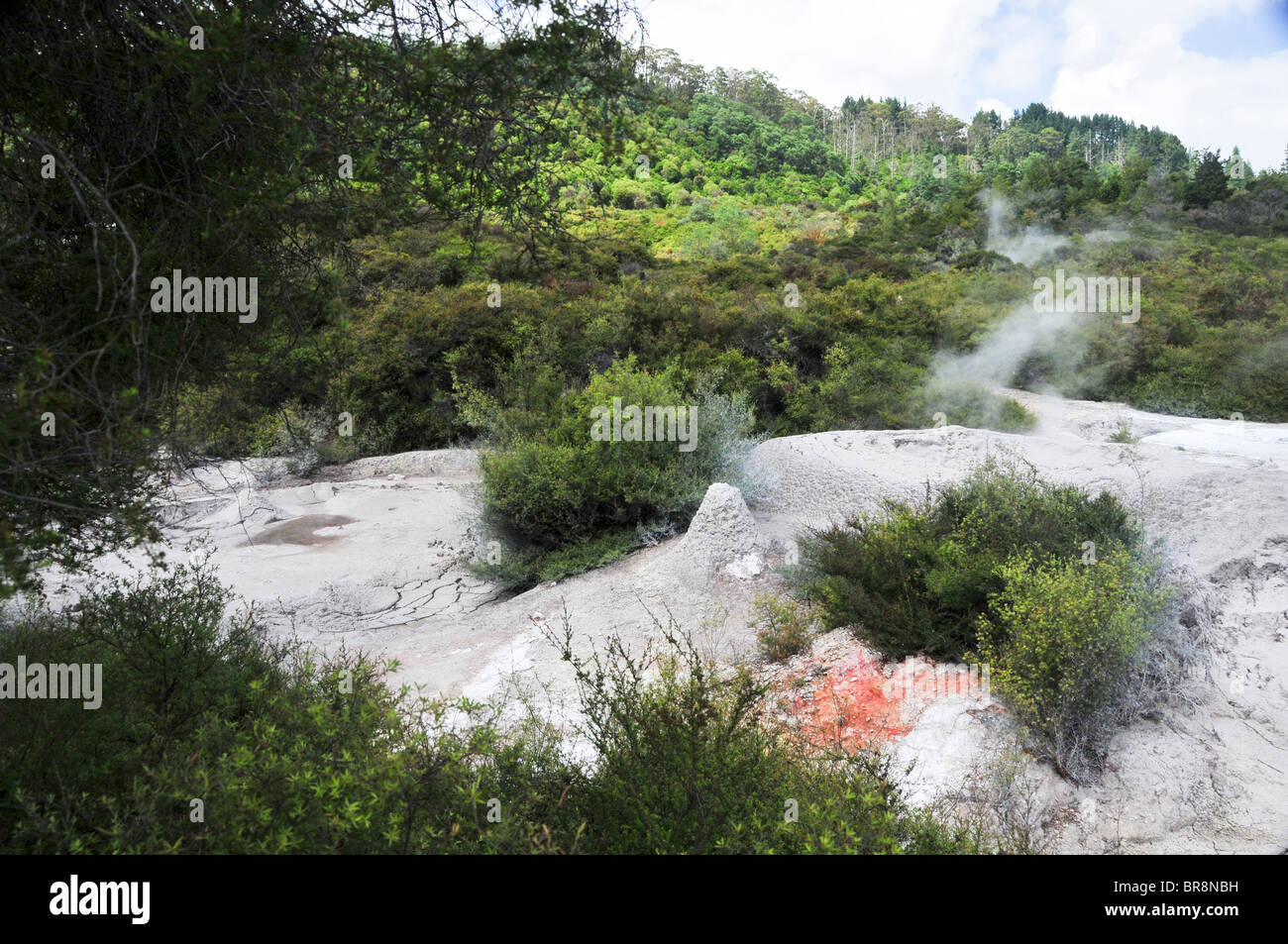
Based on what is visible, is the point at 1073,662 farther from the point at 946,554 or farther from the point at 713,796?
the point at 713,796

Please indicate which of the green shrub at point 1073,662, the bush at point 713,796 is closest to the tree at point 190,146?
the bush at point 713,796

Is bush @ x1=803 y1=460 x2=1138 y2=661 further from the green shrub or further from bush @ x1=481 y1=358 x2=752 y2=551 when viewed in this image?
bush @ x1=481 y1=358 x2=752 y2=551

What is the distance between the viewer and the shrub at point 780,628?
5895 millimetres

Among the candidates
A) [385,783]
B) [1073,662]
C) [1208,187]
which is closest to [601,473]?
[1073,662]

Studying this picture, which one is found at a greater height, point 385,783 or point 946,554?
point 946,554

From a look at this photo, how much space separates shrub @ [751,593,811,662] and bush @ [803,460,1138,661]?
217 mm

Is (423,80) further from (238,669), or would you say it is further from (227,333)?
(238,669)

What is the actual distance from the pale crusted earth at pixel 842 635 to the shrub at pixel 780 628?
0.48 feet

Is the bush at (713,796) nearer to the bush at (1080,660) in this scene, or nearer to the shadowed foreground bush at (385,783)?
the shadowed foreground bush at (385,783)

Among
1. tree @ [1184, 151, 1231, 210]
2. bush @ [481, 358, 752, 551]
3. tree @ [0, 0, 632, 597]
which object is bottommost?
bush @ [481, 358, 752, 551]

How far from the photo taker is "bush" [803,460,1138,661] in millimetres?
5363

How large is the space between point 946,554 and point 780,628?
4.87 feet

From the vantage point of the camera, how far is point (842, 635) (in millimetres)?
5902

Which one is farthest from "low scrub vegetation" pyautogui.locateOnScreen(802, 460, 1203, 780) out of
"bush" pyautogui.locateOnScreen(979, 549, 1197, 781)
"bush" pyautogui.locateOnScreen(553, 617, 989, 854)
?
"bush" pyautogui.locateOnScreen(553, 617, 989, 854)
